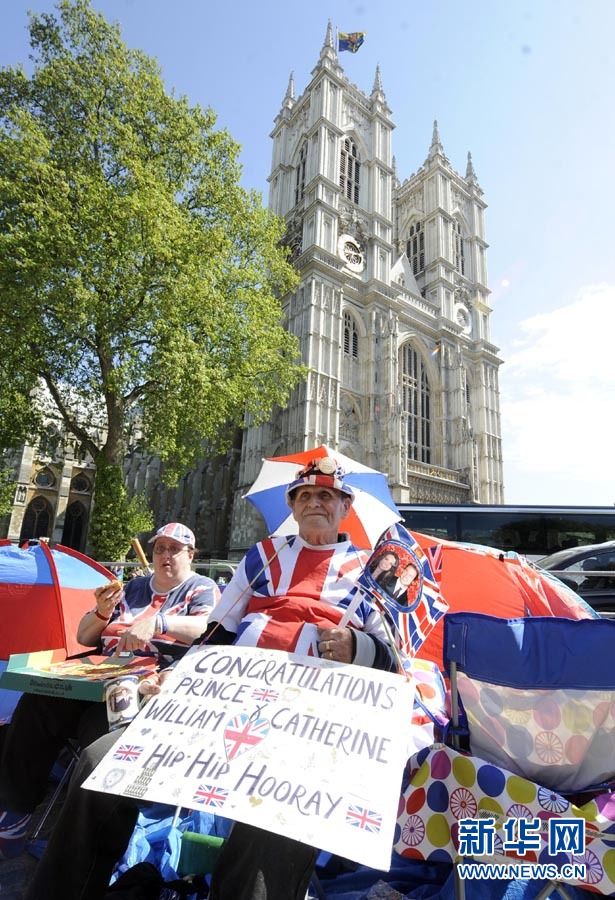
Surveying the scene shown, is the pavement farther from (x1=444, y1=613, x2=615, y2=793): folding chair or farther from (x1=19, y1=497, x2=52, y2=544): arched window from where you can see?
(x1=19, y1=497, x2=52, y2=544): arched window

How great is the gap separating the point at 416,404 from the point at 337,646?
30.9 meters

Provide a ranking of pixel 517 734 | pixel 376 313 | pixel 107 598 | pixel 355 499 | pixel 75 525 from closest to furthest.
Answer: pixel 517 734, pixel 107 598, pixel 355 499, pixel 376 313, pixel 75 525

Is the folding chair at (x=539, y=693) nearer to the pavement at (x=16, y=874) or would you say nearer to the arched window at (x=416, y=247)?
the pavement at (x=16, y=874)

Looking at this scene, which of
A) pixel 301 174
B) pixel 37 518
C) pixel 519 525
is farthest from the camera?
pixel 37 518

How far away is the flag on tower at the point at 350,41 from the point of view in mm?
34125

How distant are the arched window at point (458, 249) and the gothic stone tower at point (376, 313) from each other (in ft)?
0.49

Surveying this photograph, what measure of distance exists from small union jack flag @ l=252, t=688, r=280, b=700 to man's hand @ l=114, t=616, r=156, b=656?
3.36 ft

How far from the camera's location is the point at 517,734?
Answer: 6.51ft

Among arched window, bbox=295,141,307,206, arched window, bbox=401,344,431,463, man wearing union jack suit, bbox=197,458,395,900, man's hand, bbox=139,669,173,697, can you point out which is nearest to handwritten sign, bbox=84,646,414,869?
man wearing union jack suit, bbox=197,458,395,900

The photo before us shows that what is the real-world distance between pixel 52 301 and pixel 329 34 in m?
33.4

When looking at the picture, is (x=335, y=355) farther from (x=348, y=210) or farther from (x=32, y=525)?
(x=32, y=525)

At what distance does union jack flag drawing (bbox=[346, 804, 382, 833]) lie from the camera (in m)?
1.38

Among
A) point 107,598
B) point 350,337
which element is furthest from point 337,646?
point 350,337

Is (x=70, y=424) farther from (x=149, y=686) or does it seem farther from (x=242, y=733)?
(x=242, y=733)
